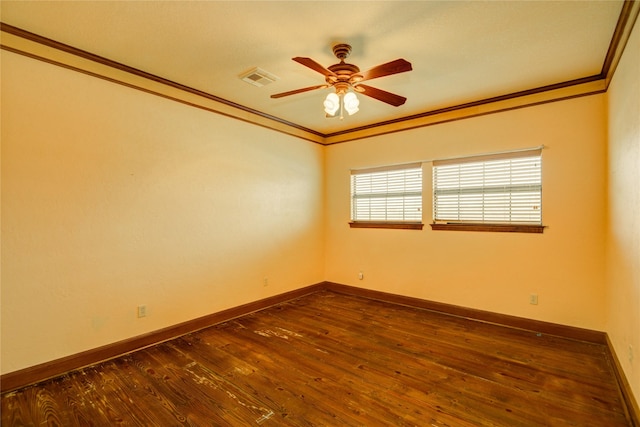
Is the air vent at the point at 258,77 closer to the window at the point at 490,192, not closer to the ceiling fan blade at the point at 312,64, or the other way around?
the ceiling fan blade at the point at 312,64

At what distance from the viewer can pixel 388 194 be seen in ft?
15.1

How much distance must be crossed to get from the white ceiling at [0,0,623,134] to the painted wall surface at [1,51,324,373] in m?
0.48

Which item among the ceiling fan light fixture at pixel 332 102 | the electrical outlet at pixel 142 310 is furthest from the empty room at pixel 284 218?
the ceiling fan light fixture at pixel 332 102

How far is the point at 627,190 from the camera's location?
221cm

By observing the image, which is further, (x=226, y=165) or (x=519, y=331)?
(x=226, y=165)

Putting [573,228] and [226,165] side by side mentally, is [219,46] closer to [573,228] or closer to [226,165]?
[226,165]

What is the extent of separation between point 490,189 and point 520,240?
26.3 inches

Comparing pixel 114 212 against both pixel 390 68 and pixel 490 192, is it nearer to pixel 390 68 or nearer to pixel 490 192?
pixel 390 68

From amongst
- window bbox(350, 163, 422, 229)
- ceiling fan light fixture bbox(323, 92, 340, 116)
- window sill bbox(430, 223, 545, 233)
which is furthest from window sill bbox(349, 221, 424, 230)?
ceiling fan light fixture bbox(323, 92, 340, 116)

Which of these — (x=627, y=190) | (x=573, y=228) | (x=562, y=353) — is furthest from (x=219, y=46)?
Result: (x=562, y=353)

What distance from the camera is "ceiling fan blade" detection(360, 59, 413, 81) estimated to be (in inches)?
81.7

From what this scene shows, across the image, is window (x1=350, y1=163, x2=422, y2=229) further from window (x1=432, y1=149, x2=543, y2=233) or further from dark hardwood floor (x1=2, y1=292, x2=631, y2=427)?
dark hardwood floor (x1=2, y1=292, x2=631, y2=427)

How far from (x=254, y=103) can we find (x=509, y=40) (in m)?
2.70

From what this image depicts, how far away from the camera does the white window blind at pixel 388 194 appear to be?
4.32 meters
